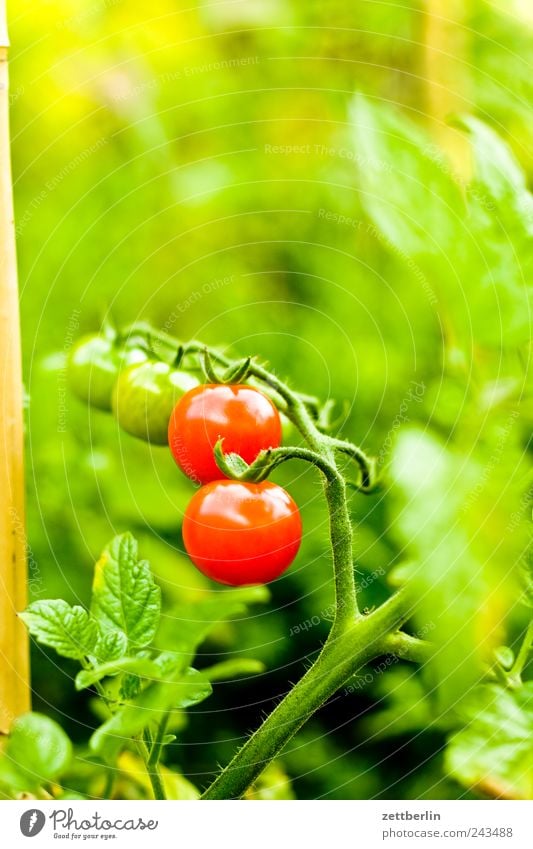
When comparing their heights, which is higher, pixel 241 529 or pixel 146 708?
pixel 241 529

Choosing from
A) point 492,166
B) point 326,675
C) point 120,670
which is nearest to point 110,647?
point 120,670

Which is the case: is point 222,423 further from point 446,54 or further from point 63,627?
point 446,54

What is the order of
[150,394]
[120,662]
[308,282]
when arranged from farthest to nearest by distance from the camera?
[308,282] → [150,394] → [120,662]

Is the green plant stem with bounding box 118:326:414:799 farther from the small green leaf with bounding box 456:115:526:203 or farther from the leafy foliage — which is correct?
the small green leaf with bounding box 456:115:526:203

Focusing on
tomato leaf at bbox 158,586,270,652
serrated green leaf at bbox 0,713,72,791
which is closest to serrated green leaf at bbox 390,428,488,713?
tomato leaf at bbox 158,586,270,652

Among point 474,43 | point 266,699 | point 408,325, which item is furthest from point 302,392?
point 474,43

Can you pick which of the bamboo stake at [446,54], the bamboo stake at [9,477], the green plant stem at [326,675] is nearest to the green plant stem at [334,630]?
the green plant stem at [326,675]

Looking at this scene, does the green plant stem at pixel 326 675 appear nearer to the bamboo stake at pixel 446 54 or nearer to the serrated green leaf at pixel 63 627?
the serrated green leaf at pixel 63 627
